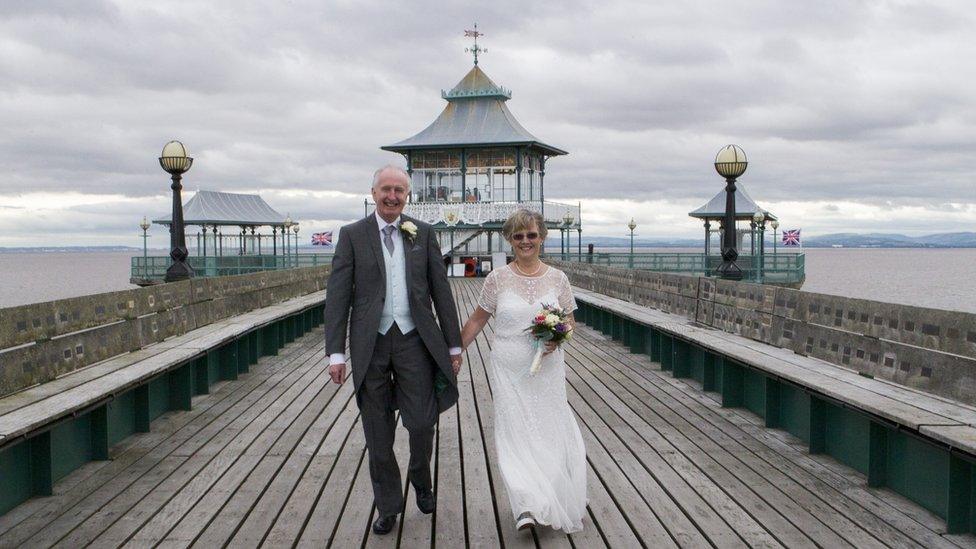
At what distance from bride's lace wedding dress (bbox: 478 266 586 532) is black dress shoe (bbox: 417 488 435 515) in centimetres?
46

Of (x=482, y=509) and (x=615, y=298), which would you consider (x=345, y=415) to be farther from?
(x=615, y=298)

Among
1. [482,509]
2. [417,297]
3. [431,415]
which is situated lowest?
[482,509]

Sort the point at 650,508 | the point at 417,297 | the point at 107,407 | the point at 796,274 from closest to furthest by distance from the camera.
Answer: the point at 417,297 < the point at 650,508 < the point at 107,407 < the point at 796,274

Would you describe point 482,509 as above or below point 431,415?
below

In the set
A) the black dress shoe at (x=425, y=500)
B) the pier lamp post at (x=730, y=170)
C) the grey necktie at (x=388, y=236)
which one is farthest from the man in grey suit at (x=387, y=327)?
the pier lamp post at (x=730, y=170)

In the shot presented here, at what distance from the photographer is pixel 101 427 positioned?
6.57 metres

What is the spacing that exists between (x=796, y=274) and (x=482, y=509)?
121ft

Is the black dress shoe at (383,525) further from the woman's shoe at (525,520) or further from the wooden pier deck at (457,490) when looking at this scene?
the woman's shoe at (525,520)

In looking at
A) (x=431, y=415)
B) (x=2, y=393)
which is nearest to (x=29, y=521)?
(x=2, y=393)

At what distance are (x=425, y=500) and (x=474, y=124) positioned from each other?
39.5m

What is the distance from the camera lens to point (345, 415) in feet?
27.2

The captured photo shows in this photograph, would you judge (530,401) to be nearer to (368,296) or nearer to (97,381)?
(368,296)

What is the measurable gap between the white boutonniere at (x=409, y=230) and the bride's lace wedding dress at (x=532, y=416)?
620 mm

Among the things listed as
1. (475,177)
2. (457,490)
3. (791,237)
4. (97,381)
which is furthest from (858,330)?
(791,237)
